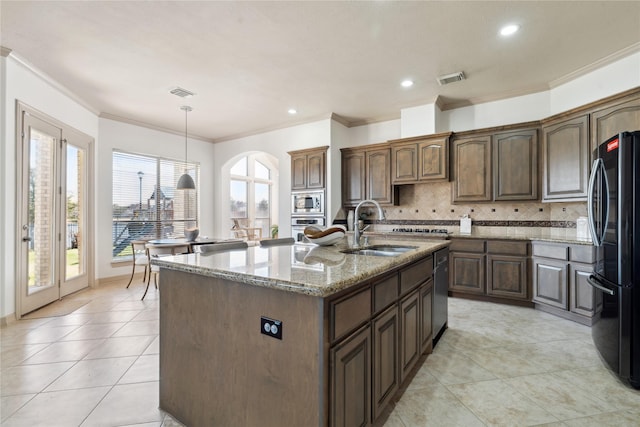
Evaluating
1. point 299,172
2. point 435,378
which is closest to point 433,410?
point 435,378

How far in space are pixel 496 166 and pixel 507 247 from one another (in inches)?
43.7

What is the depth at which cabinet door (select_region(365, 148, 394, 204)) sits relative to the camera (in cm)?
492

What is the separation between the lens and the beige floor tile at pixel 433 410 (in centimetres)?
173

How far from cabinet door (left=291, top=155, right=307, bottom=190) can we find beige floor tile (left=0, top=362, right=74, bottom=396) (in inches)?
150

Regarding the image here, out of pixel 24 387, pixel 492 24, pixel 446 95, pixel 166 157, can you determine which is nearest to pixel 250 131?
pixel 166 157

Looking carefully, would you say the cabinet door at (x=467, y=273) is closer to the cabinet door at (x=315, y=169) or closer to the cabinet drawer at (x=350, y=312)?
the cabinet door at (x=315, y=169)

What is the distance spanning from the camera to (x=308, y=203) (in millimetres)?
5250

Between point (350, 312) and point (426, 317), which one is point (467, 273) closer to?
point (426, 317)

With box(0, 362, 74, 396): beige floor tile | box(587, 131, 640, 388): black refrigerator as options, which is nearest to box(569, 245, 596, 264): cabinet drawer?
box(587, 131, 640, 388): black refrigerator

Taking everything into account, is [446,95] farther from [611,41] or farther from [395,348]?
[395,348]

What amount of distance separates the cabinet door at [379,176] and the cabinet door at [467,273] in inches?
52.9

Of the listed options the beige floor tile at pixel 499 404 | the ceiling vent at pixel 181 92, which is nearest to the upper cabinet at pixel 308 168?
the ceiling vent at pixel 181 92

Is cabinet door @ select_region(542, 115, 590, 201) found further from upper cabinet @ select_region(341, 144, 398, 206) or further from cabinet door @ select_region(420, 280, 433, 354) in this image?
cabinet door @ select_region(420, 280, 433, 354)

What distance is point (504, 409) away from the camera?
6.04ft
